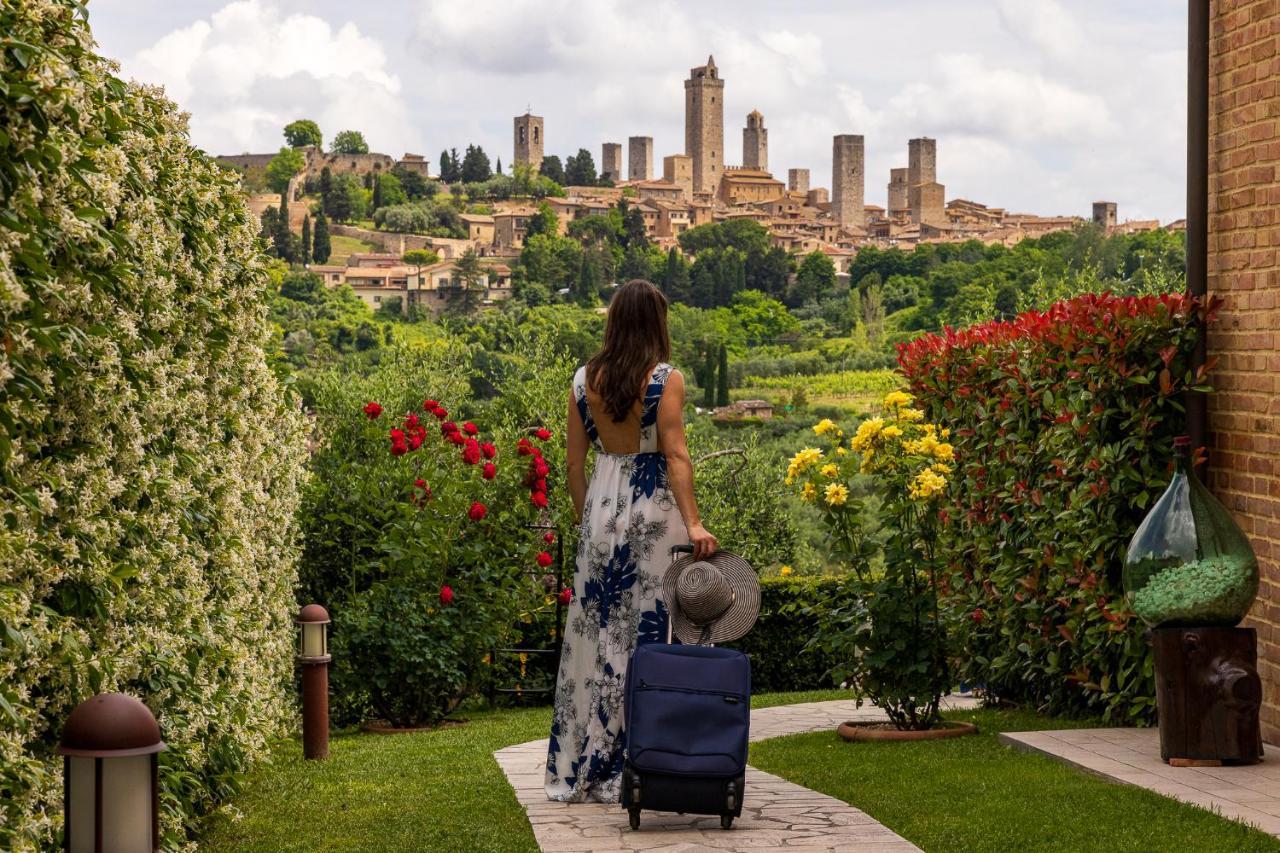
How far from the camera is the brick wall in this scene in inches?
187

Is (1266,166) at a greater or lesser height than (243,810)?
greater

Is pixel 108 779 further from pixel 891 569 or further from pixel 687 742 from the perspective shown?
pixel 891 569

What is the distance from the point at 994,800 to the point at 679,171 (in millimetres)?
141843

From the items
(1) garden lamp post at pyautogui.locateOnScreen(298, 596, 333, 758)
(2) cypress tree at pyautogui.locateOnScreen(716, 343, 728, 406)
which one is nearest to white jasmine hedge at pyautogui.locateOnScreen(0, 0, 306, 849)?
(1) garden lamp post at pyautogui.locateOnScreen(298, 596, 333, 758)

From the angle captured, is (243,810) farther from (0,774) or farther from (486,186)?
(486,186)

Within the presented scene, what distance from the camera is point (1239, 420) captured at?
4918 mm

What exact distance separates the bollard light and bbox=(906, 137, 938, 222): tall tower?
463ft

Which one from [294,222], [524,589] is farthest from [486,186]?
[524,589]

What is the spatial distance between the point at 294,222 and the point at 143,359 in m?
108

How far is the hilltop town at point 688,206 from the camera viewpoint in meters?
97.0

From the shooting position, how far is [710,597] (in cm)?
417

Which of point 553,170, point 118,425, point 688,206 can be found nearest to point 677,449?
point 118,425

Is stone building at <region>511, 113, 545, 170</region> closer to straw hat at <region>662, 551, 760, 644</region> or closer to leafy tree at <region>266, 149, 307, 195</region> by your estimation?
leafy tree at <region>266, 149, 307, 195</region>

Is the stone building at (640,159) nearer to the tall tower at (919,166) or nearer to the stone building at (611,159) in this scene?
the stone building at (611,159)
